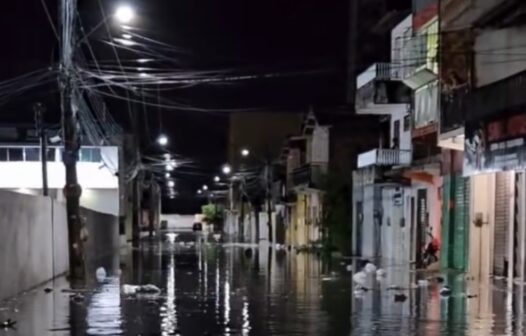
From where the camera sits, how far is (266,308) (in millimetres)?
18219

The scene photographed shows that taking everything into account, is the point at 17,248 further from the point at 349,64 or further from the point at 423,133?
the point at 349,64

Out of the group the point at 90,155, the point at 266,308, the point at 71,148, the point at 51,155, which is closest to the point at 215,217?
the point at 90,155

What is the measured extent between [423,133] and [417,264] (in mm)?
4625

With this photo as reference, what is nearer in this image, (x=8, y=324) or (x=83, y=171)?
(x=8, y=324)

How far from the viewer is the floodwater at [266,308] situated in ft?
48.9

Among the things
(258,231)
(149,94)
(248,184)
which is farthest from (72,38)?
(248,184)

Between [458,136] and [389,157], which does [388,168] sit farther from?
[458,136]

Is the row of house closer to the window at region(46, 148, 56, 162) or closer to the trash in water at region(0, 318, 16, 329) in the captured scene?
the trash in water at region(0, 318, 16, 329)

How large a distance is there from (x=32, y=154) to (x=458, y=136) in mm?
46281

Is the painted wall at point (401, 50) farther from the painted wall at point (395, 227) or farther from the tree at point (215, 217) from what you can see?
the tree at point (215, 217)

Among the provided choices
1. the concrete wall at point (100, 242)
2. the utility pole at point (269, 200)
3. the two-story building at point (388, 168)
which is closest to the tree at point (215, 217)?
the utility pole at point (269, 200)

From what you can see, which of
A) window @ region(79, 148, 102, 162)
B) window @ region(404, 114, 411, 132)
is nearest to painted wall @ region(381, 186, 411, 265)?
window @ region(404, 114, 411, 132)

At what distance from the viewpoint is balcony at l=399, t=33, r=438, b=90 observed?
33562 millimetres

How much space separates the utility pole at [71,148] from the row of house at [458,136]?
34.1 feet
